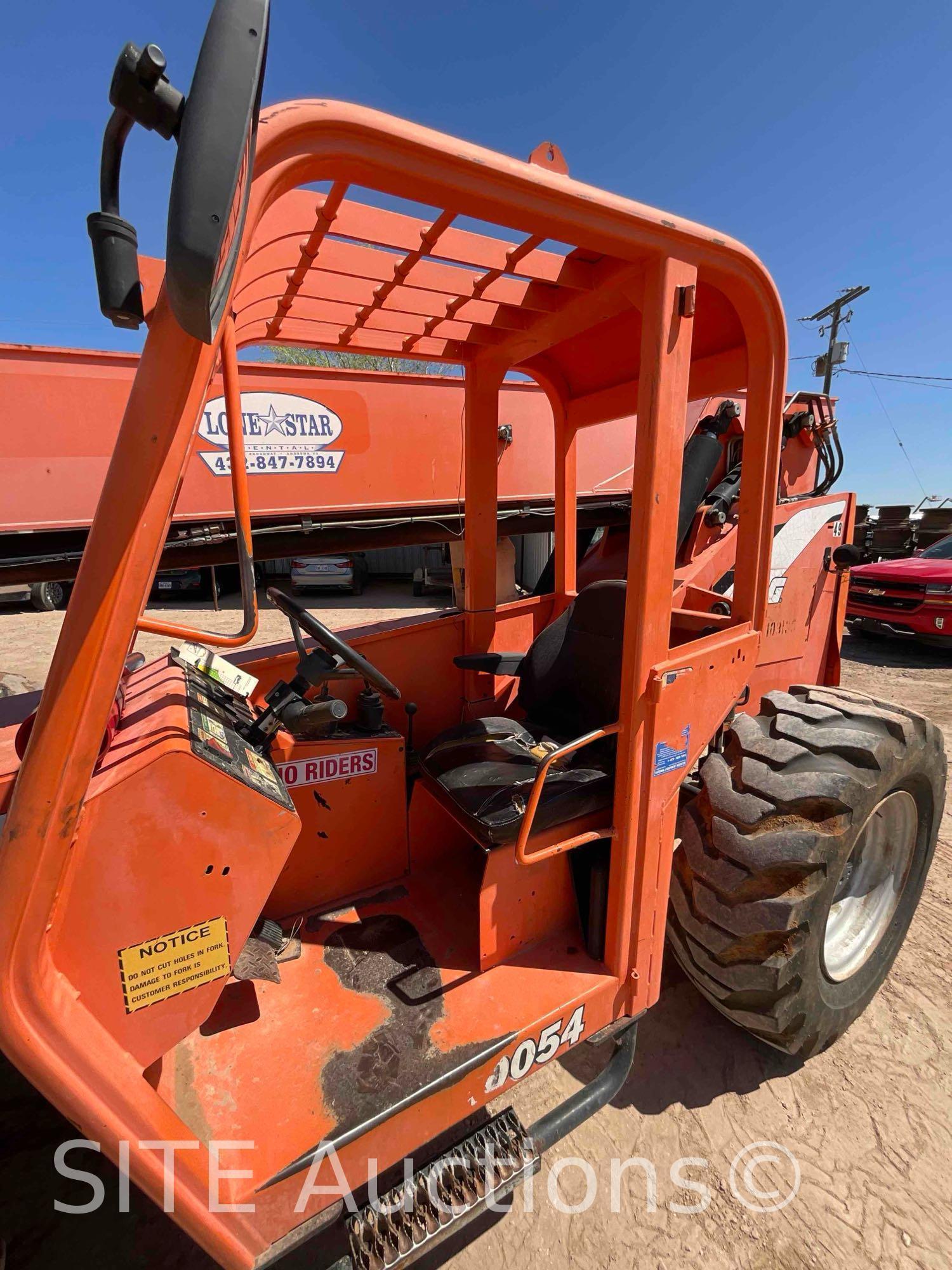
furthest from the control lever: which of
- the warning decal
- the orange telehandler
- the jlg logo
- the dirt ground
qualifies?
the jlg logo

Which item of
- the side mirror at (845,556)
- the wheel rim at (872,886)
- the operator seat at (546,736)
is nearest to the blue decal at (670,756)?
the operator seat at (546,736)

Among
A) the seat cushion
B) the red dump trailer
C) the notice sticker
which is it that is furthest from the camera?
the red dump trailer

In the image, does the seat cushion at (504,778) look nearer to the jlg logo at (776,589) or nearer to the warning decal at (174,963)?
the warning decal at (174,963)

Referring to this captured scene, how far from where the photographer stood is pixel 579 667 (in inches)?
91.6

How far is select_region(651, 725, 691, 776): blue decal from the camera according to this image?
1.54 meters

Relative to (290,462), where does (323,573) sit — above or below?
below

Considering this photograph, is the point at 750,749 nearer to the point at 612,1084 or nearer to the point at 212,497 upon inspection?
the point at 612,1084

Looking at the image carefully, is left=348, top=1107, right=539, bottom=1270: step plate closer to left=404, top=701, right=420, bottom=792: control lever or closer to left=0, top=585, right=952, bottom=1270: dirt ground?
left=0, top=585, right=952, bottom=1270: dirt ground

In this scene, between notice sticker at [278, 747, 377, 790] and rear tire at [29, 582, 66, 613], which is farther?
rear tire at [29, 582, 66, 613]

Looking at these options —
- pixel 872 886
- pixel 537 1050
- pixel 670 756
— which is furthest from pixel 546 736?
pixel 872 886

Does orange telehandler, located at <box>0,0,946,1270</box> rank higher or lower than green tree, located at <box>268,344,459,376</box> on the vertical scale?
lower

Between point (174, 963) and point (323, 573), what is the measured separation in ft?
40.5
